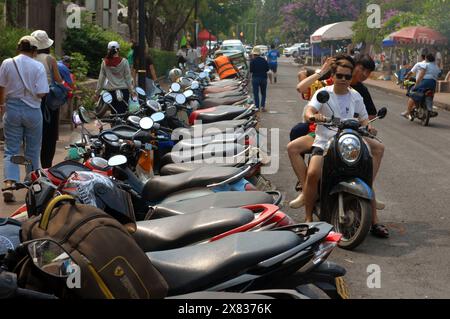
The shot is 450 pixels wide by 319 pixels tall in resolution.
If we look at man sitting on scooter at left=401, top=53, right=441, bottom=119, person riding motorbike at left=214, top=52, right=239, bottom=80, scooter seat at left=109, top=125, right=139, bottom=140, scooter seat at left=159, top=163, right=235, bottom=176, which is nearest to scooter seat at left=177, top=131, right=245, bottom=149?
scooter seat at left=159, top=163, right=235, bottom=176

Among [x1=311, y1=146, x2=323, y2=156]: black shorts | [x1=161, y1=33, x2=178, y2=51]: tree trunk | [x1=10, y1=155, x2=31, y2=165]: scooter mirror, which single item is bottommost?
[x1=311, y1=146, x2=323, y2=156]: black shorts

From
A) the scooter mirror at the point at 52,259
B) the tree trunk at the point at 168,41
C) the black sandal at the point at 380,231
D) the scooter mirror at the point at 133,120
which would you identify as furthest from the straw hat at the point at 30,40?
the tree trunk at the point at 168,41

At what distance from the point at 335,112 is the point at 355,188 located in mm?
973

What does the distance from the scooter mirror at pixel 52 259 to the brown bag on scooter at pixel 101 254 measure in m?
0.03

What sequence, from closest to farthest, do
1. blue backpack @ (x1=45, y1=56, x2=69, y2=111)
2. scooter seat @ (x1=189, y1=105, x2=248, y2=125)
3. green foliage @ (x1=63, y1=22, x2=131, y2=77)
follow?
blue backpack @ (x1=45, y1=56, x2=69, y2=111) → scooter seat @ (x1=189, y1=105, x2=248, y2=125) → green foliage @ (x1=63, y1=22, x2=131, y2=77)

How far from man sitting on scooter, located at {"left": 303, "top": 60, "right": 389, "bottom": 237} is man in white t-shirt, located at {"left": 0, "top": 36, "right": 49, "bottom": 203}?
3070 millimetres

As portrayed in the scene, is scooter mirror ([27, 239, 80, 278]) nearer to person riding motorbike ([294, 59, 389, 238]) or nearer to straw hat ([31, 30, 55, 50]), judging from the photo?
person riding motorbike ([294, 59, 389, 238])

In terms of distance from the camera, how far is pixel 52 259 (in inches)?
122

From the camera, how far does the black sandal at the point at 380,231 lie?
23.9 feet

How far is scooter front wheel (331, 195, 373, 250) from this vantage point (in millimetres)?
6617

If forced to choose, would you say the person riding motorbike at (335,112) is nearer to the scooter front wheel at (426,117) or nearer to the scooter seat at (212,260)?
the scooter seat at (212,260)

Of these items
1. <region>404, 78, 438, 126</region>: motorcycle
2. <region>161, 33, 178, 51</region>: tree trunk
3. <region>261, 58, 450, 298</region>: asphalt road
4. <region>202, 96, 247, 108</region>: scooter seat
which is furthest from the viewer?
<region>161, 33, 178, 51</region>: tree trunk

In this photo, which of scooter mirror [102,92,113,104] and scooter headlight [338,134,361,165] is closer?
scooter headlight [338,134,361,165]

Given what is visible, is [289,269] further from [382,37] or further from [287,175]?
[382,37]
